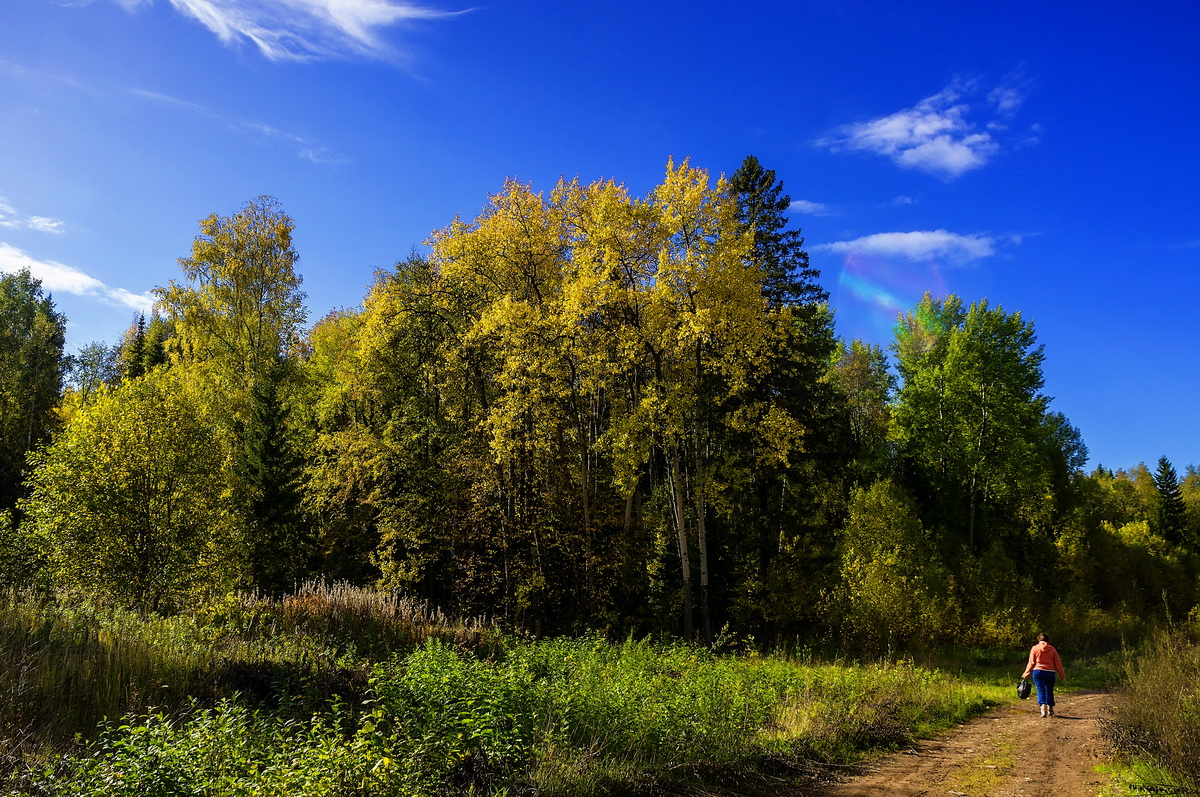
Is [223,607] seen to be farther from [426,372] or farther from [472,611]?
[426,372]

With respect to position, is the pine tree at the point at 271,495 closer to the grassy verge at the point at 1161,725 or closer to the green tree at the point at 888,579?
the green tree at the point at 888,579

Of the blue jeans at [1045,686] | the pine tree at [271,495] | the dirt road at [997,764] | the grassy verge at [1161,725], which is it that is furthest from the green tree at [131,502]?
the blue jeans at [1045,686]

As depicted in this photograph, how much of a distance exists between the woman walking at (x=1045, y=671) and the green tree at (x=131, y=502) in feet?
60.6

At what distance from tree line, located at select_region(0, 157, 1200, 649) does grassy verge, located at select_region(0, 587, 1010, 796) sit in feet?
19.2

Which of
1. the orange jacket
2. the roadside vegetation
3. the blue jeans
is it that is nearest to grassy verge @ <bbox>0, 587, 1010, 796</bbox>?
the roadside vegetation

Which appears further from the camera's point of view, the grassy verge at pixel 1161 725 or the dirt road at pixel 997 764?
the dirt road at pixel 997 764

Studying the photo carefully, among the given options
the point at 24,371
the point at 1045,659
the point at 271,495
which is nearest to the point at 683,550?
the point at 1045,659

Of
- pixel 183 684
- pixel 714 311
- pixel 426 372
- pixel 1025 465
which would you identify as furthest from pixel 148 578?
pixel 1025 465

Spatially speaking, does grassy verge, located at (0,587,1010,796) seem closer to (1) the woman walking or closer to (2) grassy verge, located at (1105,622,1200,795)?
(1) the woman walking

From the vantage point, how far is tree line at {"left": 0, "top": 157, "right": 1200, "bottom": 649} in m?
18.2

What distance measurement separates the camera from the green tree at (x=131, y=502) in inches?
665

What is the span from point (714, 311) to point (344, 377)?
1467 cm

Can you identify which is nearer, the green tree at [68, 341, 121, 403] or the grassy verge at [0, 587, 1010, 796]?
the grassy verge at [0, 587, 1010, 796]

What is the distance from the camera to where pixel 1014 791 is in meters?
7.21
